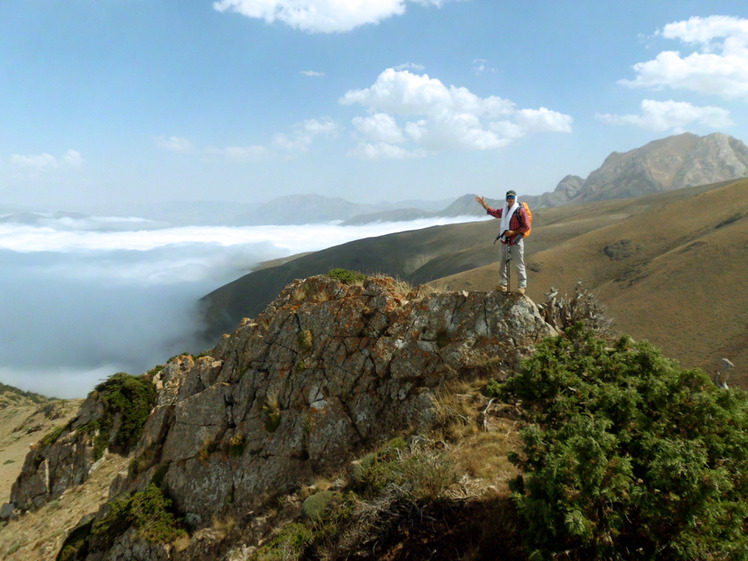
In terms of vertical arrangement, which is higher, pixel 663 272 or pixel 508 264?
pixel 508 264

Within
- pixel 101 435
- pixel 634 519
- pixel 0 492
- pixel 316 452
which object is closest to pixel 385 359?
pixel 316 452

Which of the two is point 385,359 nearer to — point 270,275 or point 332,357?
point 332,357

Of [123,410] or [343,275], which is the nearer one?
[343,275]

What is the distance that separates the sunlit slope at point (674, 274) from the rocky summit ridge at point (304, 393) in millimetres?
30580

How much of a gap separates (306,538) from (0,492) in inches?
1000

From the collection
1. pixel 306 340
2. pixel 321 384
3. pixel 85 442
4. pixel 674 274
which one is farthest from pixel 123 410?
pixel 674 274

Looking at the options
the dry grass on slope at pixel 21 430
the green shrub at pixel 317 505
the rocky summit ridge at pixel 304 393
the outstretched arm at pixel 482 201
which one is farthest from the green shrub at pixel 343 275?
the dry grass on slope at pixel 21 430

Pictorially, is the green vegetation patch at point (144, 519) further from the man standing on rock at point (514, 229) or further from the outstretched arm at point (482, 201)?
the outstretched arm at point (482, 201)

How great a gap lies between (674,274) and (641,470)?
182ft

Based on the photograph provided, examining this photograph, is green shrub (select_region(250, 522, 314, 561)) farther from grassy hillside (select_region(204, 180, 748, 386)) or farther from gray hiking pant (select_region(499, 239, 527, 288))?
grassy hillside (select_region(204, 180, 748, 386))

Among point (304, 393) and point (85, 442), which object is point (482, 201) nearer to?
point (304, 393)

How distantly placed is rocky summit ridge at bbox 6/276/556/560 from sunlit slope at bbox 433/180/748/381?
30580 mm

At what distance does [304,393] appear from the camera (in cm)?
1028

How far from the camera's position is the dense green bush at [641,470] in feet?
11.2
